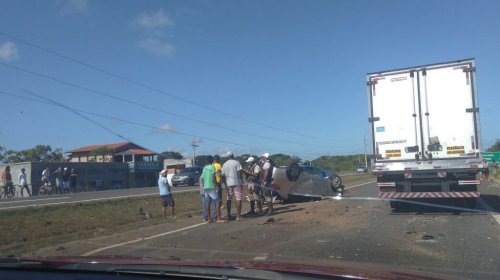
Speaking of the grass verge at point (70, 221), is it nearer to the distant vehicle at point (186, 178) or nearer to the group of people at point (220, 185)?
the group of people at point (220, 185)

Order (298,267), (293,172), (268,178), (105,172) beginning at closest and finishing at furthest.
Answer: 1. (298,267)
2. (268,178)
3. (293,172)
4. (105,172)

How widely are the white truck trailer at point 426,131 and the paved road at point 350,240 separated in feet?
2.77

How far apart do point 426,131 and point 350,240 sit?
208 inches

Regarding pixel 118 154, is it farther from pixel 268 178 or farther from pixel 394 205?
pixel 394 205

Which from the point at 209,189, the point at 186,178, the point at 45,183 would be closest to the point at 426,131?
the point at 209,189

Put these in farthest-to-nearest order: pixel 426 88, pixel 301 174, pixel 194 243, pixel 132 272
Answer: pixel 301 174, pixel 426 88, pixel 194 243, pixel 132 272

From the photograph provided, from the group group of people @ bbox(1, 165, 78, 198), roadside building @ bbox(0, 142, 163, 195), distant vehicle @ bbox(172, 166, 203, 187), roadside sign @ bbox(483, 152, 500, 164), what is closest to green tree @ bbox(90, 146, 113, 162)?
roadside building @ bbox(0, 142, 163, 195)

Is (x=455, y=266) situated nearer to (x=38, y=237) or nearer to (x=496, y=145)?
(x=38, y=237)

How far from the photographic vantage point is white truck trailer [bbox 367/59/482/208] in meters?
12.8

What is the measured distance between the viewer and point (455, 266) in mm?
6832

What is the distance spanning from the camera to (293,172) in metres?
17.6

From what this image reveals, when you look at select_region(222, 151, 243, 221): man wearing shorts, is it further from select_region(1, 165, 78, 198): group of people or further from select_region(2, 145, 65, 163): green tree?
select_region(2, 145, 65, 163): green tree

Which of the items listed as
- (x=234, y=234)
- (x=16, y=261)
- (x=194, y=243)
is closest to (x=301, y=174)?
(x=234, y=234)

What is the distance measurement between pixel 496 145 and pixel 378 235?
85696mm
